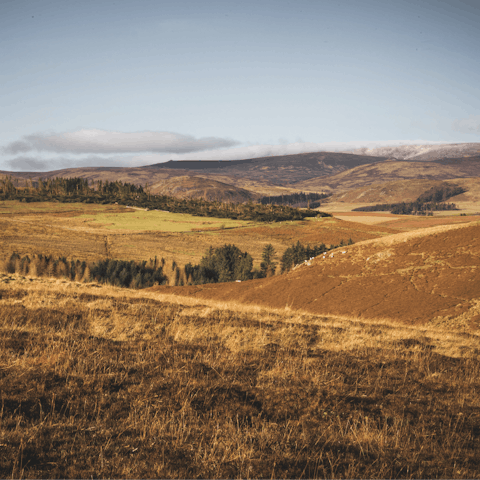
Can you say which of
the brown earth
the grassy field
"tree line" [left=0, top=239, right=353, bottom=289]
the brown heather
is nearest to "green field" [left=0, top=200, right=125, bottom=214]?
the grassy field

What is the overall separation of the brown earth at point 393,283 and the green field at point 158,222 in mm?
104383

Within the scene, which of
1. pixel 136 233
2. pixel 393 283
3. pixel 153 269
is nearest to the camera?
pixel 393 283

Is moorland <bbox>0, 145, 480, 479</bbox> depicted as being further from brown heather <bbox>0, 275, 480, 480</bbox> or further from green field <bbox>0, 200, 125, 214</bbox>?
green field <bbox>0, 200, 125, 214</bbox>

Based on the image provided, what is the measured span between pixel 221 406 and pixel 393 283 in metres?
25.0

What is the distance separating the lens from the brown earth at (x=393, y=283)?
77.4 ft

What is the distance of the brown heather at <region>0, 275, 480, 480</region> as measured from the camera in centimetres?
459

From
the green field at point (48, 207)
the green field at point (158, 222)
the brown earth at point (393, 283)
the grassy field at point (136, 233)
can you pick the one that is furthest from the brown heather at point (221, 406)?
the green field at point (48, 207)

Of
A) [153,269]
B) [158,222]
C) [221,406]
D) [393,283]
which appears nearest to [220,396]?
[221,406]

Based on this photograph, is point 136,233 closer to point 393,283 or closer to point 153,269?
point 153,269

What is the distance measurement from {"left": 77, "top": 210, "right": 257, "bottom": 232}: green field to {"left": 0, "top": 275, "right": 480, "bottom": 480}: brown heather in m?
126

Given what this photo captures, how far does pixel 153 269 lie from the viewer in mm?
87688

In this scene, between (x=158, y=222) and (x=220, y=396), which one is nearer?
(x=220, y=396)

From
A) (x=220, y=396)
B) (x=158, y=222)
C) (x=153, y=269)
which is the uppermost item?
(x=220, y=396)

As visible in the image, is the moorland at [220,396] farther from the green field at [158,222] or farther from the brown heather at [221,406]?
the green field at [158,222]
